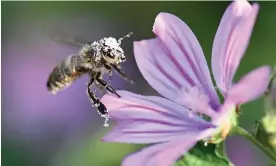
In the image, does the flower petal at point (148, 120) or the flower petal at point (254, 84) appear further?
the flower petal at point (148, 120)

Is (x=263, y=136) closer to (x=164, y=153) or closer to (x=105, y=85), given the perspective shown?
(x=164, y=153)

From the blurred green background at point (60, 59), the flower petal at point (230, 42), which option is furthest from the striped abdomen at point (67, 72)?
the blurred green background at point (60, 59)

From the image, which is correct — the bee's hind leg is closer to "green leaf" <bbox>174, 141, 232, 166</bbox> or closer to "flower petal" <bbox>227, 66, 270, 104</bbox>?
"green leaf" <bbox>174, 141, 232, 166</bbox>

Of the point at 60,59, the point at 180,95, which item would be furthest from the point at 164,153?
the point at 60,59

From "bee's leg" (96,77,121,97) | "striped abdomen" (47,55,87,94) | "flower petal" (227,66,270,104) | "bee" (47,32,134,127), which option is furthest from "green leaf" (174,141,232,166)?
"striped abdomen" (47,55,87,94)

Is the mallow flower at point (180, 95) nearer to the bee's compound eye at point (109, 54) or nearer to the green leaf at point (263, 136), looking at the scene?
the green leaf at point (263, 136)

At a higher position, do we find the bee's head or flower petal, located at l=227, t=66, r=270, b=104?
the bee's head
